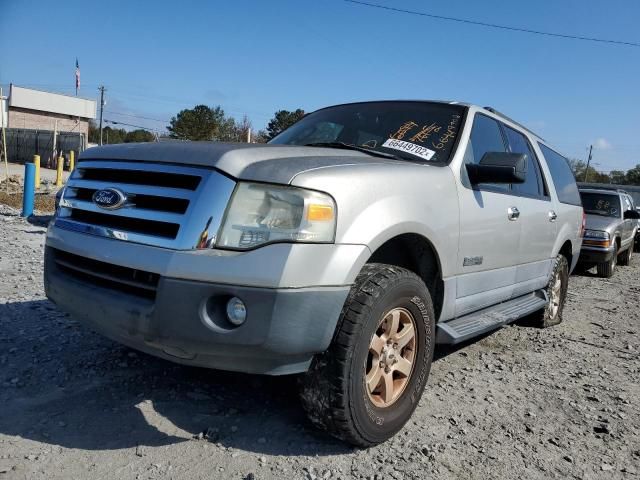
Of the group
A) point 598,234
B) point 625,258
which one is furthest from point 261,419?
point 625,258

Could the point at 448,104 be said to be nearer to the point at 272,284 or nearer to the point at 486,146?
the point at 486,146

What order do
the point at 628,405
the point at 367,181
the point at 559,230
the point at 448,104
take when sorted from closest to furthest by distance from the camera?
the point at 367,181 → the point at 628,405 → the point at 448,104 → the point at 559,230

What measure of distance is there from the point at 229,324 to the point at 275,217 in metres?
0.49

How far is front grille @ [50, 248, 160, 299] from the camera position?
233cm

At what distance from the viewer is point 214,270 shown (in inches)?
86.4

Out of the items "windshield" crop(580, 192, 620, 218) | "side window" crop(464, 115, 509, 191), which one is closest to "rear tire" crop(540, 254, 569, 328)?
"side window" crop(464, 115, 509, 191)

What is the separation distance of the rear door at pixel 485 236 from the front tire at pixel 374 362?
592mm

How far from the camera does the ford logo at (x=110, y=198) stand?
2553 millimetres

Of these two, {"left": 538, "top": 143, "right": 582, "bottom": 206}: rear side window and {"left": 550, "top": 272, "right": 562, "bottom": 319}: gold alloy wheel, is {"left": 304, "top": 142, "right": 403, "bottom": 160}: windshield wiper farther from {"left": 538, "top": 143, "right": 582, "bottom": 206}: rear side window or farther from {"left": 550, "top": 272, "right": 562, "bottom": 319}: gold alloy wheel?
{"left": 550, "top": 272, "right": 562, "bottom": 319}: gold alloy wheel

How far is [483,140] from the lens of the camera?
3818 millimetres

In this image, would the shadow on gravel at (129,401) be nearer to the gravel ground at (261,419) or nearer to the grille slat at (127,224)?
A: the gravel ground at (261,419)

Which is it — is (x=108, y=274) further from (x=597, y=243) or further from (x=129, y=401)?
(x=597, y=243)

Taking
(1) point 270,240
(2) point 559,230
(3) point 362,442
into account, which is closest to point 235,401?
(3) point 362,442

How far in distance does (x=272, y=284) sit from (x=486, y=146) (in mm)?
2337
